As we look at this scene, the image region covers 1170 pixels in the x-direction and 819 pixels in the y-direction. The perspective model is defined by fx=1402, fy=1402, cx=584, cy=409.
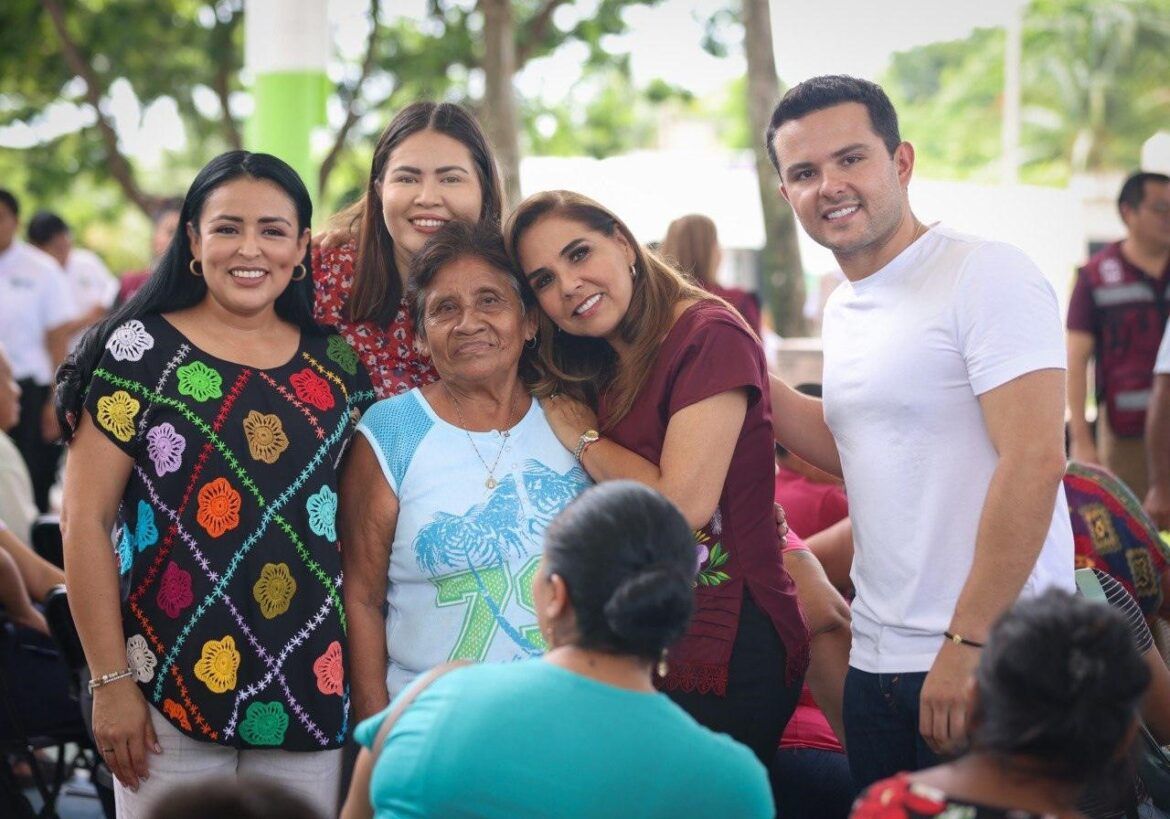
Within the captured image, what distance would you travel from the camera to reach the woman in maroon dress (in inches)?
120

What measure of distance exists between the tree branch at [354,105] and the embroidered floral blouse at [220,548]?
8.92 m

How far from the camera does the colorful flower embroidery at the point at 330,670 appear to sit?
10.2ft

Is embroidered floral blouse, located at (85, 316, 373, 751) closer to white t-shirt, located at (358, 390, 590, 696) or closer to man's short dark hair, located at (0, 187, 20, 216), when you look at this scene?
white t-shirt, located at (358, 390, 590, 696)

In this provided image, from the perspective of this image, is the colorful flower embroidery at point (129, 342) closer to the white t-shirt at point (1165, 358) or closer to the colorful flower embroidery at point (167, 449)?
the colorful flower embroidery at point (167, 449)

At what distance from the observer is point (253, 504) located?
3.04m

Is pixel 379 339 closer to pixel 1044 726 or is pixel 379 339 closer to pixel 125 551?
pixel 125 551

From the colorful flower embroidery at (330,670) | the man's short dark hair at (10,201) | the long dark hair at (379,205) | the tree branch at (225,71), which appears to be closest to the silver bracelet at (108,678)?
the colorful flower embroidery at (330,670)

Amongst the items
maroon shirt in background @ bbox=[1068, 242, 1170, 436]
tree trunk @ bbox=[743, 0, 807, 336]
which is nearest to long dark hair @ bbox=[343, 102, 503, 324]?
maroon shirt in background @ bbox=[1068, 242, 1170, 436]

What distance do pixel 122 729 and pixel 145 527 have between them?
1.42 ft

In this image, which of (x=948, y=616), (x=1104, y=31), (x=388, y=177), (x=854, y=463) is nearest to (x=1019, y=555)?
(x=948, y=616)

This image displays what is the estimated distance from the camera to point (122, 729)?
A: 300 centimetres

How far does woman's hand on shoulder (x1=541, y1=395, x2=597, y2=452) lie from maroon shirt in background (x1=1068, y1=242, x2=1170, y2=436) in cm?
458

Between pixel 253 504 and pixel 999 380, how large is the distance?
1581 mm

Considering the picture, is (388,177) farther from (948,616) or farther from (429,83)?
(429,83)
